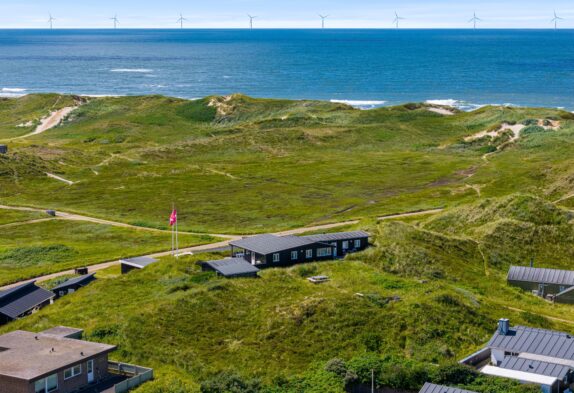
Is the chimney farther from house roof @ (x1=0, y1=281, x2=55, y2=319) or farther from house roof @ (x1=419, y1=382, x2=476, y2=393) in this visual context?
house roof @ (x1=0, y1=281, x2=55, y2=319)

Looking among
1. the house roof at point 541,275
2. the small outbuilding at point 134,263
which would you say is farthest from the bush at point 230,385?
the house roof at point 541,275

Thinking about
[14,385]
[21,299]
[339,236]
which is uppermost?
[14,385]

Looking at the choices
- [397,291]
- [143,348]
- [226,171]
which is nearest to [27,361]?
[143,348]

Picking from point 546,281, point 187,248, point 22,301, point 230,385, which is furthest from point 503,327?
point 187,248

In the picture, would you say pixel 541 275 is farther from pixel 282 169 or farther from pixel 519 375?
pixel 282 169

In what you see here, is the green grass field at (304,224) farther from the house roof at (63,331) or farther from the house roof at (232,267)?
the house roof at (232,267)

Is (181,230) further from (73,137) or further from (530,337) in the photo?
(73,137)

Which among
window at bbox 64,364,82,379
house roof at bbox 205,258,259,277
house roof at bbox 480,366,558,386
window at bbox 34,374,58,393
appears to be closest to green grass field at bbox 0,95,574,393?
house roof at bbox 205,258,259,277
